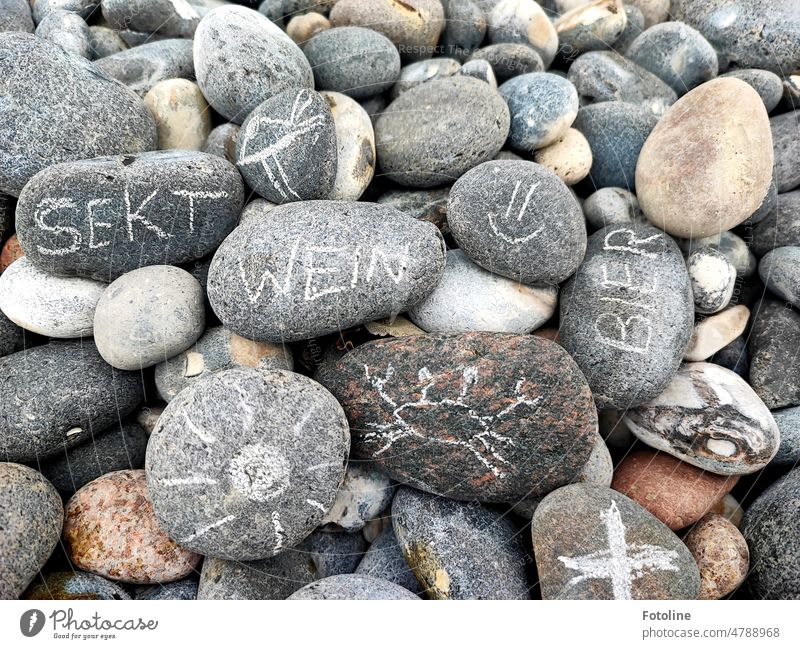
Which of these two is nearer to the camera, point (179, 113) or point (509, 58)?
point (179, 113)

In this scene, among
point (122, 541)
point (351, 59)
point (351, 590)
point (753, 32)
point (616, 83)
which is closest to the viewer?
point (351, 590)

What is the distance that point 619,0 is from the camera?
2.79 metres

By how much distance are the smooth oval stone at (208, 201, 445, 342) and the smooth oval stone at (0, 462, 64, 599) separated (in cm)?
80

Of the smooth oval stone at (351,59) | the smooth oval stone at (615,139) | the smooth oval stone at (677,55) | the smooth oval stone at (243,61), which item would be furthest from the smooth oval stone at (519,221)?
the smooth oval stone at (677,55)

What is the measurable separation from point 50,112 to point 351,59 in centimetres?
122

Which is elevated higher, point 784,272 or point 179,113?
point 179,113

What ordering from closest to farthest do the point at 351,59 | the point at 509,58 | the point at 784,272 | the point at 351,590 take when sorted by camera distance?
the point at 351,590, the point at 784,272, the point at 351,59, the point at 509,58

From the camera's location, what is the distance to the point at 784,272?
227cm

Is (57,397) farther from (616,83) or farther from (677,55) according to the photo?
(677,55)

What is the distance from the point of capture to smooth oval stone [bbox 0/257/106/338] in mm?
1976

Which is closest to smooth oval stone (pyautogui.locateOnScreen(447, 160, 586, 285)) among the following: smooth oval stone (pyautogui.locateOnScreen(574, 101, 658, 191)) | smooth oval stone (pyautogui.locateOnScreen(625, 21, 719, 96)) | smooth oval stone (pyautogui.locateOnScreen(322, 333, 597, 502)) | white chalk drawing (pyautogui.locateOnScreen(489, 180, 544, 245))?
white chalk drawing (pyautogui.locateOnScreen(489, 180, 544, 245))

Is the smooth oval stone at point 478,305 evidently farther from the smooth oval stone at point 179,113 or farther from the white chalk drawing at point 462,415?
the smooth oval stone at point 179,113

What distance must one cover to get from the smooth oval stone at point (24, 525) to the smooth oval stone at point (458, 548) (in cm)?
112

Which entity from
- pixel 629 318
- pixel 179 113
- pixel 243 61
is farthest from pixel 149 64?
pixel 629 318
